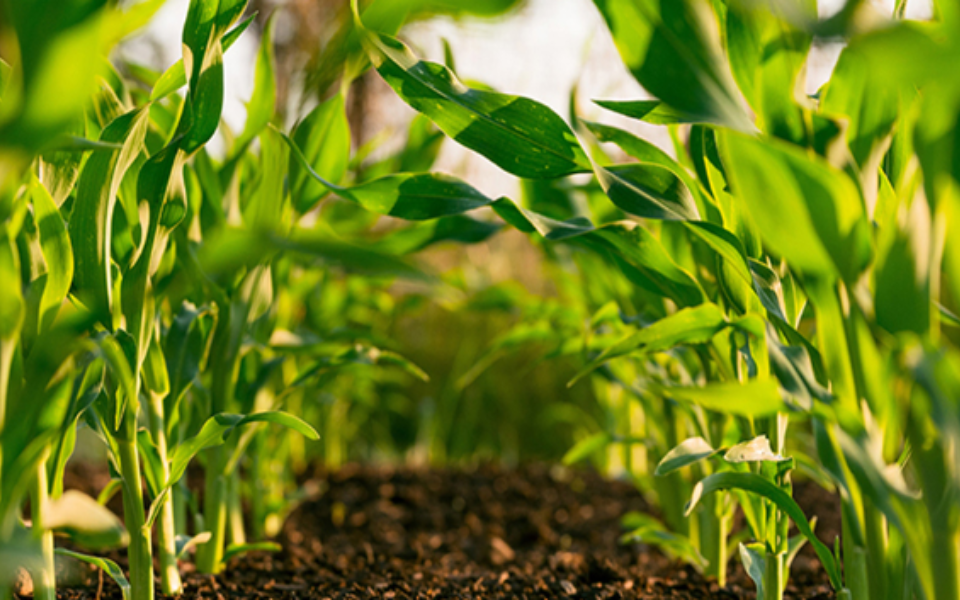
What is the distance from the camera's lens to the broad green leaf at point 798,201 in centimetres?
48

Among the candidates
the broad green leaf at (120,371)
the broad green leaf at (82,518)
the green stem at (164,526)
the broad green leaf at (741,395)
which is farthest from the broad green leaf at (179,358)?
the broad green leaf at (741,395)

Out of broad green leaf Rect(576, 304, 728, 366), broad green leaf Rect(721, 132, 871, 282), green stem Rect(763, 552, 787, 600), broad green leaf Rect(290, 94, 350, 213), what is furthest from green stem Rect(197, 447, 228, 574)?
broad green leaf Rect(721, 132, 871, 282)

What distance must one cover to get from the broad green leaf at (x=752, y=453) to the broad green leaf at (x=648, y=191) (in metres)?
0.25

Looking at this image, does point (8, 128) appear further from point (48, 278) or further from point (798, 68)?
point (798, 68)

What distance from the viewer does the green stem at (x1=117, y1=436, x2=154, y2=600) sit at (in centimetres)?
72

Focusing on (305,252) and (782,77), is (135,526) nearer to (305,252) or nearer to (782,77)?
(305,252)

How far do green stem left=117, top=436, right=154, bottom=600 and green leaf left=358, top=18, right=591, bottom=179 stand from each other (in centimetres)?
48

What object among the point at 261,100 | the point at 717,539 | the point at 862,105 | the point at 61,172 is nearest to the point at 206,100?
the point at 61,172

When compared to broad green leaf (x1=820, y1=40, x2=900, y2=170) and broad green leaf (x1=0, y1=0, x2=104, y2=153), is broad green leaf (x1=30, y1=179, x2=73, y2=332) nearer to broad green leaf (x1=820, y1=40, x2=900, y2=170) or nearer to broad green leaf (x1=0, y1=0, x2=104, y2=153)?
broad green leaf (x1=0, y1=0, x2=104, y2=153)

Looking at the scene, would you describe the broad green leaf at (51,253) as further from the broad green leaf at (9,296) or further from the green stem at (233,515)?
the green stem at (233,515)

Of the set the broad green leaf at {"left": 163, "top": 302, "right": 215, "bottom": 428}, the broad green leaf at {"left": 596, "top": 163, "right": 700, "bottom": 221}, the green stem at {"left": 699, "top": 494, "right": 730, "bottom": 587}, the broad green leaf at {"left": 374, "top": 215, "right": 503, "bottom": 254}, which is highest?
the broad green leaf at {"left": 374, "top": 215, "right": 503, "bottom": 254}

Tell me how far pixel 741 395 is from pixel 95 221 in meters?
0.61

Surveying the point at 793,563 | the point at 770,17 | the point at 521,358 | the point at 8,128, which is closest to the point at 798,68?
the point at 770,17

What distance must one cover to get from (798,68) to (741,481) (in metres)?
0.40
